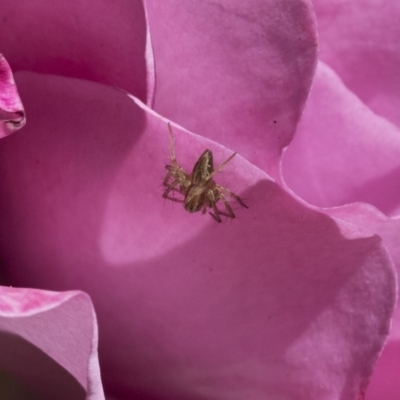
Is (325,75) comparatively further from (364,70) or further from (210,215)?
(210,215)

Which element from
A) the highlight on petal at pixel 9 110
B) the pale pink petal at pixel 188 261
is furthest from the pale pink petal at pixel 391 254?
the highlight on petal at pixel 9 110

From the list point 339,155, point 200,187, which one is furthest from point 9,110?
point 339,155

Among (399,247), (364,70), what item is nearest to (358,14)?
(364,70)

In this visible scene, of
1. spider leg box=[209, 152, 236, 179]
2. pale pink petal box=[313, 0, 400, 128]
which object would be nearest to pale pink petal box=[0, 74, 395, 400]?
spider leg box=[209, 152, 236, 179]

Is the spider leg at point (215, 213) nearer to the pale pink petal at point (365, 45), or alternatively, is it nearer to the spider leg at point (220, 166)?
the spider leg at point (220, 166)

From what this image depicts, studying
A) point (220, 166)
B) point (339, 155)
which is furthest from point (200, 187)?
point (339, 155)

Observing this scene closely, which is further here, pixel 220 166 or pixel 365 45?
pixel 365 45

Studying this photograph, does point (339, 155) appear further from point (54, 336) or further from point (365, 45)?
point (54, 336)
